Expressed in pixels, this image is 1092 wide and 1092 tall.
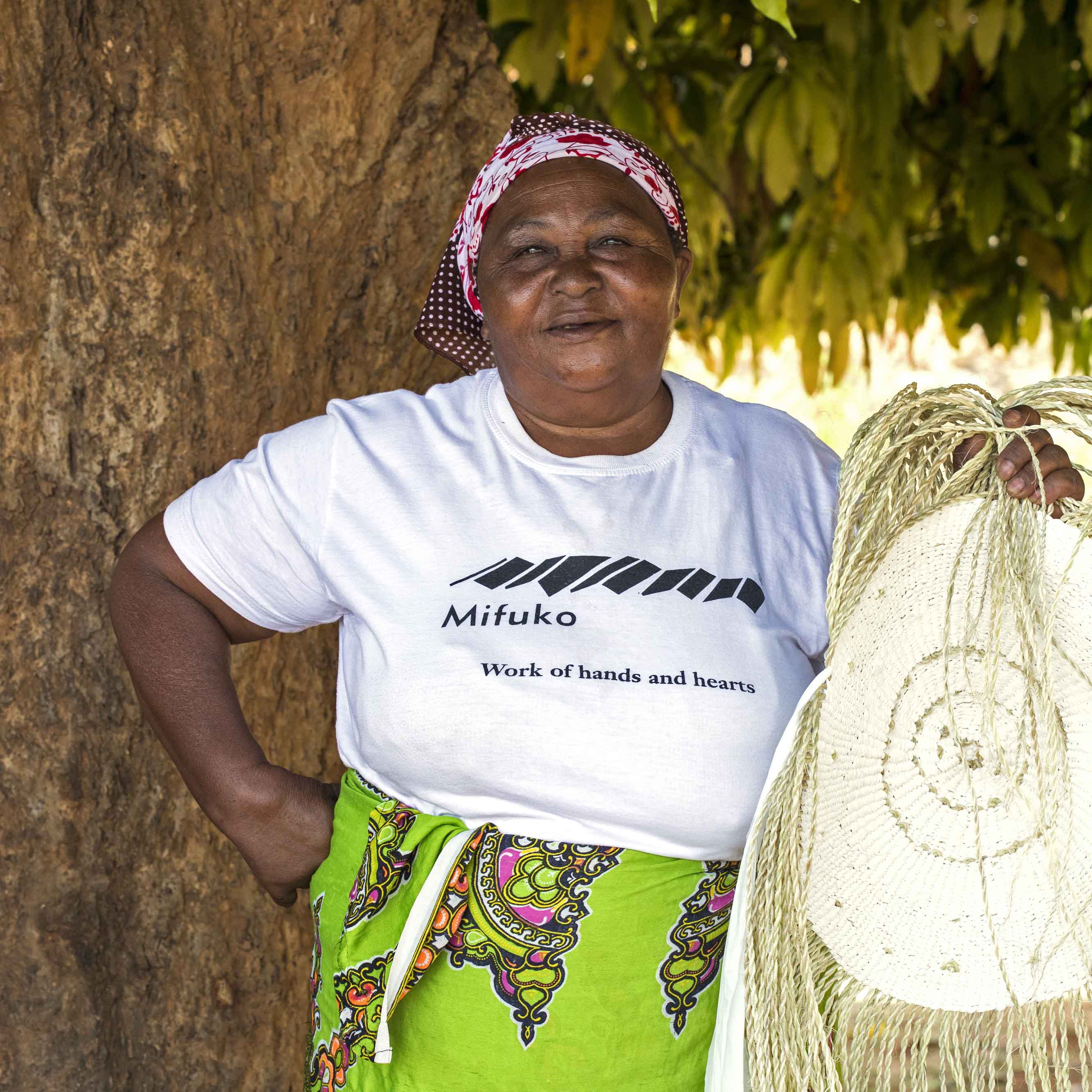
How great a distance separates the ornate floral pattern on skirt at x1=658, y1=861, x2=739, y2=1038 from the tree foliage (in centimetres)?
148

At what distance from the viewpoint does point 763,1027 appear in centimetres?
116

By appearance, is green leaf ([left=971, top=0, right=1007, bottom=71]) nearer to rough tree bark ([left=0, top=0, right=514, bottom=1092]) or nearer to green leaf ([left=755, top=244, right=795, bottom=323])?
green leaf ([left=755, top=244, right=795, bottom=323])

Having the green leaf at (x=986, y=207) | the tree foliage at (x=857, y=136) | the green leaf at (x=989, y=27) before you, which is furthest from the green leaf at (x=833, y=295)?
the green leaf at (x=989, y=27)

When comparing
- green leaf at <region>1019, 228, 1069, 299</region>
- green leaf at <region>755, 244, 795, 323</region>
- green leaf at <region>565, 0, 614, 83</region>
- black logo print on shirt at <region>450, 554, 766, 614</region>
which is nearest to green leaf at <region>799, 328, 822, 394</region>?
green leaf at <region>755, 244, 795, 323</region>

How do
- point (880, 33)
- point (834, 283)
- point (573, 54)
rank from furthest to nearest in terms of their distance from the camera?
point (834, 283) < point (880, 33) < point (573, 54)

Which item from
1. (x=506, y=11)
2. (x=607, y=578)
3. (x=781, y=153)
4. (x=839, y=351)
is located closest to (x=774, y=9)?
(x=607, y=578)

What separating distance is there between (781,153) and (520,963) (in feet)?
5.91

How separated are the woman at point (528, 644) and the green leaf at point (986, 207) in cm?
160

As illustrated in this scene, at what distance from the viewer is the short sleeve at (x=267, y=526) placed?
1.36m

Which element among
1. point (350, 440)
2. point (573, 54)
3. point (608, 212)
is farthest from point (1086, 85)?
point (350, 440)

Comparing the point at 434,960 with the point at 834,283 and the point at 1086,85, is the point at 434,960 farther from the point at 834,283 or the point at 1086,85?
the point at 1086,85

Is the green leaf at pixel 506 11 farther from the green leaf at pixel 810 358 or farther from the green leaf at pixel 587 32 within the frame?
the green leaf at pixel 810 358

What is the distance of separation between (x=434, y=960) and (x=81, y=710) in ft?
2.12

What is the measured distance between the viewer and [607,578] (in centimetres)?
128
